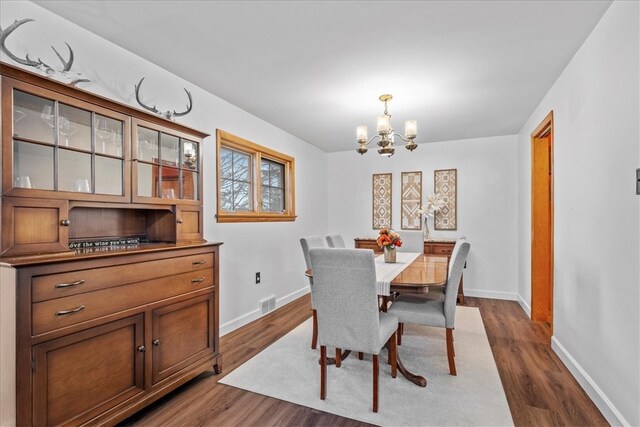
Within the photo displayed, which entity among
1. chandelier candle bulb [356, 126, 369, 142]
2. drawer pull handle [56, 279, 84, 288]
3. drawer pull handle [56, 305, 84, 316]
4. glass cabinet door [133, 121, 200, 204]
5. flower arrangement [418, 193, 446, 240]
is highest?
chandelier candle bulb [356, 126, 369, 142]

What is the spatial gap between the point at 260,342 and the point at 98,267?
5.81 feet

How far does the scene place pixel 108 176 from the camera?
1.97 m

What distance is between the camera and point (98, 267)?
1709 millimetres

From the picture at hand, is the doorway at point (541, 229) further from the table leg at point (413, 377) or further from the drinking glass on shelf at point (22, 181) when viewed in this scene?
the drinking glass on shelf at point (22, 181)

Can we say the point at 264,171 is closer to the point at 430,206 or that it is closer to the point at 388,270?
the point at 388,270

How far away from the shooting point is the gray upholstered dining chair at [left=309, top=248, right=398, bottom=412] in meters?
1.96

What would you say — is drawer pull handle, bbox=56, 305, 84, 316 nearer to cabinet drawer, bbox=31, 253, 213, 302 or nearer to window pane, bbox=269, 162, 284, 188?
cabinet drawer, bbox=31, 253, 213, 302

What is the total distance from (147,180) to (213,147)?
3.60ft

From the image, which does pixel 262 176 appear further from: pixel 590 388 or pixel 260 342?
pixel 590 388

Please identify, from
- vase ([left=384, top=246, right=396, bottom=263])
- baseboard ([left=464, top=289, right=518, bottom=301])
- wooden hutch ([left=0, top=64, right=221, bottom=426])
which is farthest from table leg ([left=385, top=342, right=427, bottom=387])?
baseboard ([left=464, top=289, right=518, bottom=301])

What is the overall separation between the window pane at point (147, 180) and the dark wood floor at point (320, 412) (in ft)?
4.47

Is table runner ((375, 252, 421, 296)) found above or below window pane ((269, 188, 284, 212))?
below

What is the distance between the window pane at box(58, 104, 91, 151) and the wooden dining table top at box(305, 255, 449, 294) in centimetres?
173

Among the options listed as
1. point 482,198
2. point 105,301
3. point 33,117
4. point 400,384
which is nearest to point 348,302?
point 400,384
